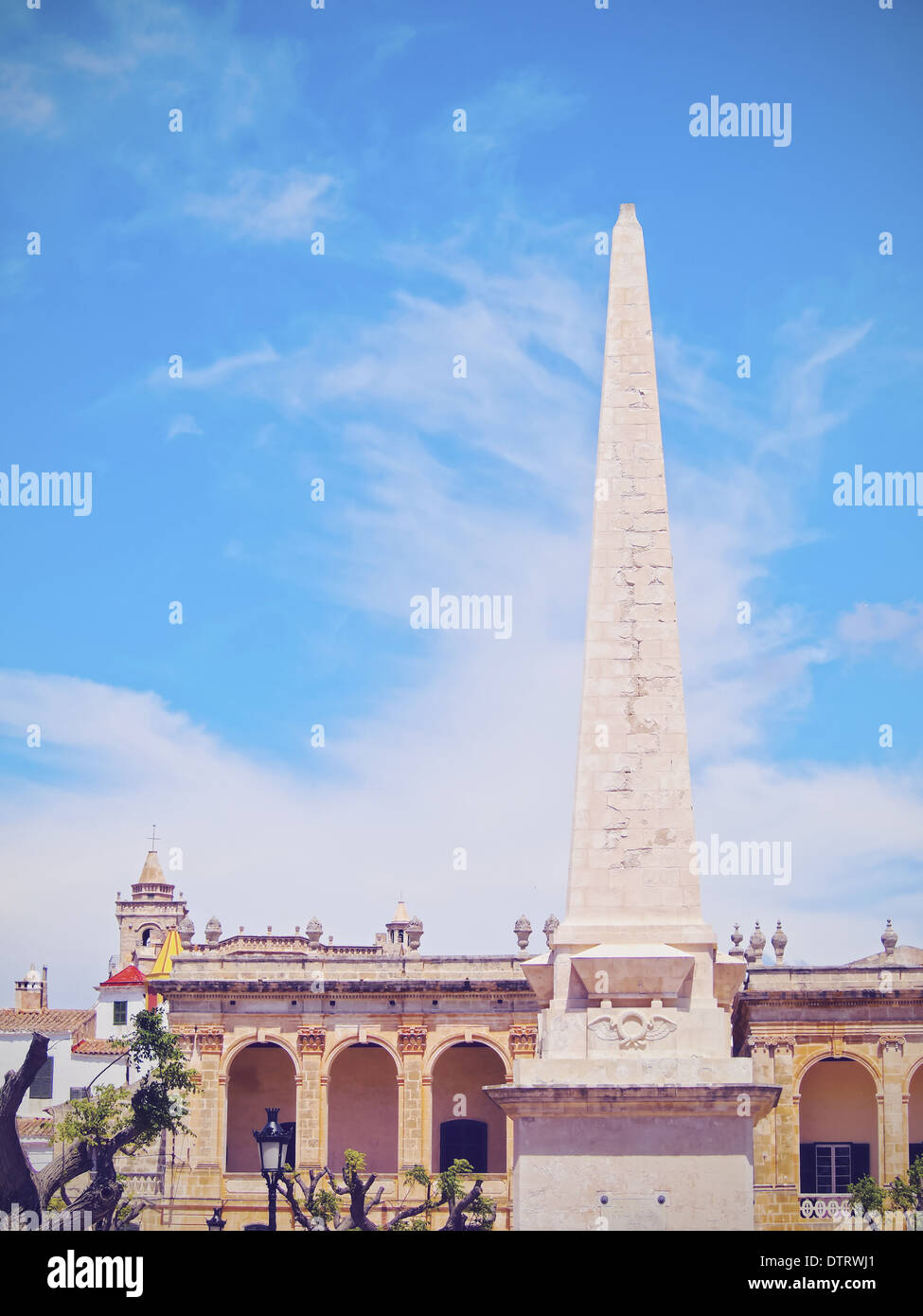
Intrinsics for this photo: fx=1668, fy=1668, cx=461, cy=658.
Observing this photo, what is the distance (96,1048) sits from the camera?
63.6m

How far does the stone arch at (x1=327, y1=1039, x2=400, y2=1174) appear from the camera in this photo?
4894cm

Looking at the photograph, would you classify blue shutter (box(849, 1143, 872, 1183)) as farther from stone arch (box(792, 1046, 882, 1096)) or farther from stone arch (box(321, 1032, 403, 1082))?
stone arch (box(321, 1032, 403, 1082))

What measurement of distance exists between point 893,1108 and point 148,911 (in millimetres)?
59009

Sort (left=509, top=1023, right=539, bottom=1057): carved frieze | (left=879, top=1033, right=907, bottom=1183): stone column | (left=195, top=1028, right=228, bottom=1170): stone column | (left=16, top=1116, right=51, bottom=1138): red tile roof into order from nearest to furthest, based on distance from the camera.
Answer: (left=879, top=1033, right=907, bottom=1183): stone column → (left=195, top=1028, right=228, bottom=1170): stone column → (left=509, top=1023, right=539, bottom=1057): carved frieze → (left=16, top=1116, right=51, bottom=1138): red tile roof

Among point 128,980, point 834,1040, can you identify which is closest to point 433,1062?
point 834,1040

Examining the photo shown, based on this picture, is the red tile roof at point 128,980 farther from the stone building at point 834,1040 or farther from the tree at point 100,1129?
the stone building at point 834,1040

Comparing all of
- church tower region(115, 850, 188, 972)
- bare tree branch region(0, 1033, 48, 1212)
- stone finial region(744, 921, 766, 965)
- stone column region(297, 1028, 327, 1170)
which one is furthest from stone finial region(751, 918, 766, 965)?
church tower region(115, 850, 188, 972)

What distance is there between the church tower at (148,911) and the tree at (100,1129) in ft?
157

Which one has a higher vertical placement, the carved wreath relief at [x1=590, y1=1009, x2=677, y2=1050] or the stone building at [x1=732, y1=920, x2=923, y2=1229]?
the carved wreath relief at [x1=590, y1=1009, x2=677, y2=1050]

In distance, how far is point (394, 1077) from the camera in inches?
1971

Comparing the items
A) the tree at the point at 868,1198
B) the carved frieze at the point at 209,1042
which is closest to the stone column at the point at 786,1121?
the tree at the point at 868,1198

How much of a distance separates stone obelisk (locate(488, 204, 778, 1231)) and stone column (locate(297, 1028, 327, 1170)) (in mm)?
31910

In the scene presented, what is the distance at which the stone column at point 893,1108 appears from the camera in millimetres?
43500
